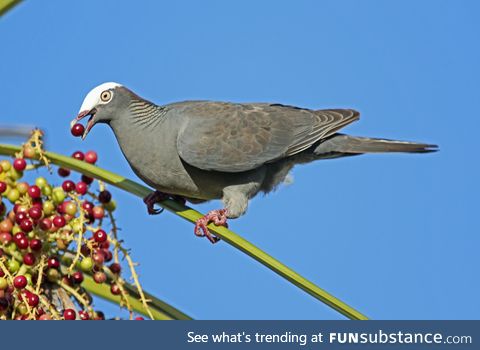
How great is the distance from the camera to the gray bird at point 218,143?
3.16 metres

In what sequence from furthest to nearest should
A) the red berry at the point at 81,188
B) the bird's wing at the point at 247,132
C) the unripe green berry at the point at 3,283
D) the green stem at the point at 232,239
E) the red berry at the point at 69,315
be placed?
the bird's wing at the point at 247,132 < the red berry at the point at 81,188 < the red berry at the point at 69,315 < the unripe green berry at the point at 3,283 < the green stem at the point at 232,239

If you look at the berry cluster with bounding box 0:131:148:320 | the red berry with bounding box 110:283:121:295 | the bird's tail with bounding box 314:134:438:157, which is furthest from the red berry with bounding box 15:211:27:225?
the bird's tail with bounding box 314:134:438:157

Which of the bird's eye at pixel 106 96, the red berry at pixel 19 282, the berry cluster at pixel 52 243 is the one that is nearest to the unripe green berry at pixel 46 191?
the berry cluster at pixel 52 243

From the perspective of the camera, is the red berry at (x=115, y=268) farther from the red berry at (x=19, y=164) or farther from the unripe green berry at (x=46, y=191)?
the red berry at (x=19, y=164)

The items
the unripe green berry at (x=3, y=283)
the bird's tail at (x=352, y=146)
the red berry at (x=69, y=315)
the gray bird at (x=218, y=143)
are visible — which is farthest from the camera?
the bird's tail at (x=352, y=146)

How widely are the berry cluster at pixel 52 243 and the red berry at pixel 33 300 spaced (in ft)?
0.16

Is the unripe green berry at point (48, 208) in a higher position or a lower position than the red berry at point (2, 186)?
lower

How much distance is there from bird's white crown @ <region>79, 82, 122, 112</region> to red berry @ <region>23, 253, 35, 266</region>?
2.73 ft

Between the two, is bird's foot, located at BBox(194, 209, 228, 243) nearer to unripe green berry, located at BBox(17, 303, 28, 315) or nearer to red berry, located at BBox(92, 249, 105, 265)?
red berry, located at BBox(92, 249, 105, 265)

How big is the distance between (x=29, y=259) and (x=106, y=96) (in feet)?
3.30

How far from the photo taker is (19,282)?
222 cm
